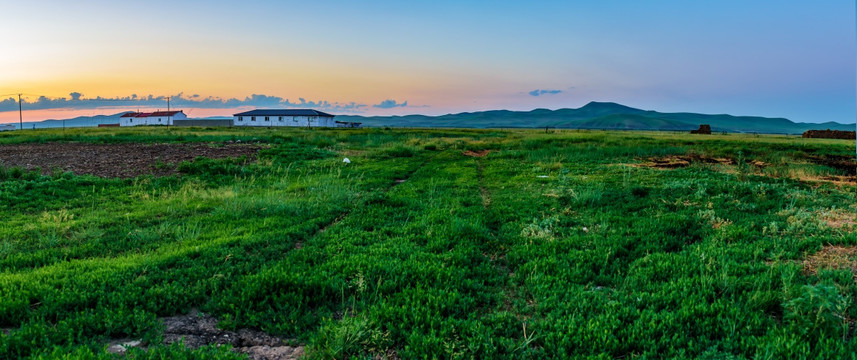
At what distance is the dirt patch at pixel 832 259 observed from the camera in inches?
257

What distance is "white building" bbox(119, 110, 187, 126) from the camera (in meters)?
124

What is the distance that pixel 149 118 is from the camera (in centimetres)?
12469

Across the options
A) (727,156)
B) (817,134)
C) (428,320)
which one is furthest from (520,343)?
(817,134)

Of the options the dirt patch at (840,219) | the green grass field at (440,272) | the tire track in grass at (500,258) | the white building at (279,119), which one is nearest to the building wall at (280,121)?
the white building at (279,119)

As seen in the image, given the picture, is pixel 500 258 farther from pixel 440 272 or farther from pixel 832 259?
pixel 832 259

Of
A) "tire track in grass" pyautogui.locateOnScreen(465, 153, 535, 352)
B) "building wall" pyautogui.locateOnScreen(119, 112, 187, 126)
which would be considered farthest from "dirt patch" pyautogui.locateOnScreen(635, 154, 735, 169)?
"building wall" pyautogui.locateOnScreen(119, 112, 187, 126)

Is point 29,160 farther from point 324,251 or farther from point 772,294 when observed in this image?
point 772,294

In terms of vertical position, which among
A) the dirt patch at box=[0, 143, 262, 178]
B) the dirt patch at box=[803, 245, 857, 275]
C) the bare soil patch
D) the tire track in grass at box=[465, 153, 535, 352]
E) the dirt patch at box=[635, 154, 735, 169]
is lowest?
the bare soil patch

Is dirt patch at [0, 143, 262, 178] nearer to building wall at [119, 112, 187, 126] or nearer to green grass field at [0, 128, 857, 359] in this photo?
green grass field at [0, 128, 857, 359]

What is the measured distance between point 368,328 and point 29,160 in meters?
23.8

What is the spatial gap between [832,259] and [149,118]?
145897 millimetres

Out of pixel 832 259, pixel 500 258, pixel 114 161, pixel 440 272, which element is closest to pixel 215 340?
pixel 440 272

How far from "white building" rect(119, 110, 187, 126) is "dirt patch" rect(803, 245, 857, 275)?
139 metres

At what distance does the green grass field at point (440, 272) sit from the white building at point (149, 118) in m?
128
